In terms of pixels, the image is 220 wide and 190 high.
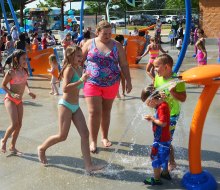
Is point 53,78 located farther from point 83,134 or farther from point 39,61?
point 83,134

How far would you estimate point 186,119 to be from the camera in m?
6.36

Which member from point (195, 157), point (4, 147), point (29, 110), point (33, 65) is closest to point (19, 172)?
point (4, 147)


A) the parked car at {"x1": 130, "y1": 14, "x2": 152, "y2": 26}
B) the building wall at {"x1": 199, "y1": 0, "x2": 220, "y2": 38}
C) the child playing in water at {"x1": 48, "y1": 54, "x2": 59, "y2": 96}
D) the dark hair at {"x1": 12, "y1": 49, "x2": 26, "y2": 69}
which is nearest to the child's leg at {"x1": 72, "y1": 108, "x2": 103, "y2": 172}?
the dark hair at {"x1": 12, "y1": 49, "x2": 26, "y2": 69}

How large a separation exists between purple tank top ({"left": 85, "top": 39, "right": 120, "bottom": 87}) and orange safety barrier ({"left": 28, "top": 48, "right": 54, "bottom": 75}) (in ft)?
23.2

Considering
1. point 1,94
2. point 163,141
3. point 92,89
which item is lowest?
point 1,94

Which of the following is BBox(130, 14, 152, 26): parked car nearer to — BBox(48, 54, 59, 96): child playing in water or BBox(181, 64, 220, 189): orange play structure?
BBox(48, 54, 59, 96): child playing in water

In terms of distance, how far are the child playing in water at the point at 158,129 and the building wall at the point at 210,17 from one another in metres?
20.9

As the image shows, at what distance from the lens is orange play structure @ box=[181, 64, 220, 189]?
3.38 metres

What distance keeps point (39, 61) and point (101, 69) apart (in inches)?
285

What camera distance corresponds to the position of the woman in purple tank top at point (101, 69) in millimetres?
4621

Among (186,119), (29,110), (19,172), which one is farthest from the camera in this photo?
(29,110)

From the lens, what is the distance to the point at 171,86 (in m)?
3.67

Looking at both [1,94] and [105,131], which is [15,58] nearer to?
[105,131]

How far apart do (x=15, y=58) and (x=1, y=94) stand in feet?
14.8
